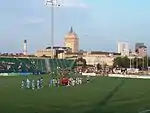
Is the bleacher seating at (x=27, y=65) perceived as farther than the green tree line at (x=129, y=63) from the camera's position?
No

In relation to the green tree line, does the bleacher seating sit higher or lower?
higher

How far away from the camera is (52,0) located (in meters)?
51.5

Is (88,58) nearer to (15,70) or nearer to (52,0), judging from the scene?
(15,70)

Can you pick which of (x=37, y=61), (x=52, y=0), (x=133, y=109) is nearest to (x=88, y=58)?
(x=37, y=61)

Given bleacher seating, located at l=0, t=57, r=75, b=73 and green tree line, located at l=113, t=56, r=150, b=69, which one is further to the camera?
green tree line, located at l=113, t=56, r=150, b=69

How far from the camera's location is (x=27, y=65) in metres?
83.2

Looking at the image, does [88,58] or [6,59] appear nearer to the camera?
[6,59]

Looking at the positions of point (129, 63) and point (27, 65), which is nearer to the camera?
point (27, 65)

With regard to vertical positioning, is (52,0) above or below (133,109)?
above

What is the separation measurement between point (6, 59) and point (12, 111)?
62.7m

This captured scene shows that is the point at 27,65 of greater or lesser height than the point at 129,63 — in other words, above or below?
above

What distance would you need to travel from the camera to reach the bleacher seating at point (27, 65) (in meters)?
79.8

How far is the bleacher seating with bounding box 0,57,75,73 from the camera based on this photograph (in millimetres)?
79750

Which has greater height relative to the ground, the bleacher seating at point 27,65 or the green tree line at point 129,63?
the bleacher seating at point 27,65
